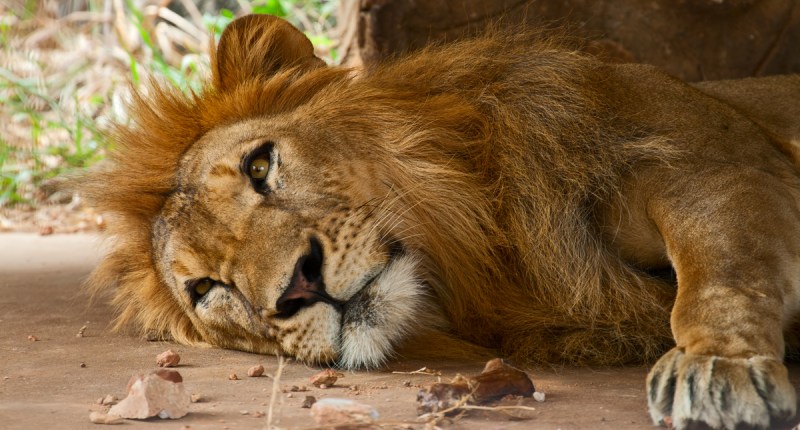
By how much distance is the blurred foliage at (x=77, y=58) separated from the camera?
293 inches

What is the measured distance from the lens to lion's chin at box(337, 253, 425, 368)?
100 inches

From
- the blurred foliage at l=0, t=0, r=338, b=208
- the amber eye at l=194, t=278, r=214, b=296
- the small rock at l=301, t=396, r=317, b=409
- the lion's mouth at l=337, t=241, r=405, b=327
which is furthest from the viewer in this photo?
the blurred foliage at l=0, t=0, r=338, b=208

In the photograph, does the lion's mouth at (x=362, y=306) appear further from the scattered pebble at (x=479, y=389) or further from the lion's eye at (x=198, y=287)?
the lion's eye at (x=198, y=287)

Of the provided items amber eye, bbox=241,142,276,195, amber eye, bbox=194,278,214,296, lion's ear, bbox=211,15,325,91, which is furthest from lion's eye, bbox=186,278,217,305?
lion's ear, bbox=211,15,325,91

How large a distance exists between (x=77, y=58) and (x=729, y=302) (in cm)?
759

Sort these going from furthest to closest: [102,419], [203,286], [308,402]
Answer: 1. [203,286]
2. [308,402]
3. [102,419]

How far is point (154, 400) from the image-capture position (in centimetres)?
214

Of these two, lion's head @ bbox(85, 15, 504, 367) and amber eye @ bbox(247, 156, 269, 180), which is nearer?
lion's head @ bbox(85, 15, 504, 367)

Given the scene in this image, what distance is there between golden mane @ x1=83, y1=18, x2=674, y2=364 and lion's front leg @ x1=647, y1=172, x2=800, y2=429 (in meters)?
0.24

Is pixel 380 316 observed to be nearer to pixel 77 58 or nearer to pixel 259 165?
pixel 259 165

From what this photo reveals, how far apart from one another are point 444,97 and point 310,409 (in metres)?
1.15

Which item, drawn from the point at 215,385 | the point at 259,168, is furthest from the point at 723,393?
the point at 259,168

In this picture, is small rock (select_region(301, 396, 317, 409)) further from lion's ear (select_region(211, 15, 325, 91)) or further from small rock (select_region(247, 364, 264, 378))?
lion's ear (select_region(211, 15, 325, 91))

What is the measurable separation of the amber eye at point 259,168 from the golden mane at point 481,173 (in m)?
0.22
